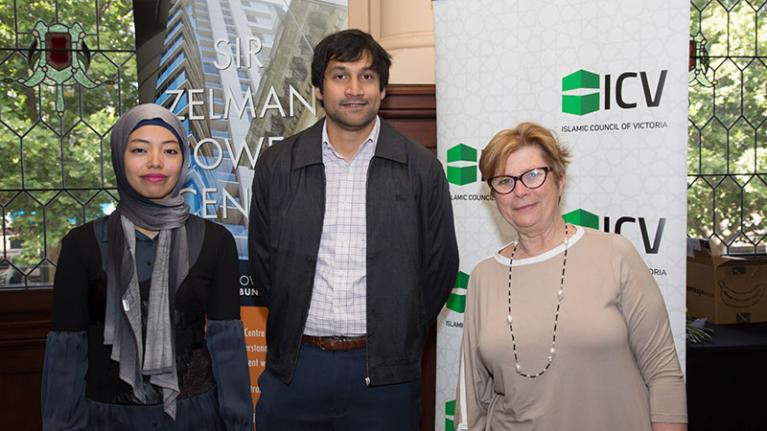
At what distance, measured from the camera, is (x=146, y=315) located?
163 centimetres

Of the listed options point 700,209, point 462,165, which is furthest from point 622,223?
point 700,209

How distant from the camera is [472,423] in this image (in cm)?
159

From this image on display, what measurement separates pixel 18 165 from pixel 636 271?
3103mm

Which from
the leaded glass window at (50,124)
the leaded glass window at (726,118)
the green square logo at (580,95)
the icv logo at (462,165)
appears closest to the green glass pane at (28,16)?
the leaded glass window at (50,124)

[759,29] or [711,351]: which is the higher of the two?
[759,29]

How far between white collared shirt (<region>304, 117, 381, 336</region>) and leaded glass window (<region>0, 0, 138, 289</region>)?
195cm

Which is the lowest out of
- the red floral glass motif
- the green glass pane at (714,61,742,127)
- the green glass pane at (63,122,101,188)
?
the green glass pane at (63,122,101,188)

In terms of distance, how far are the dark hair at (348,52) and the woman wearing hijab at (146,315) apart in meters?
0.50

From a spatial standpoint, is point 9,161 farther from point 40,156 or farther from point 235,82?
point 235,82

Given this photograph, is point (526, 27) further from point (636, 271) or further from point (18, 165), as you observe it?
point (18, 165)

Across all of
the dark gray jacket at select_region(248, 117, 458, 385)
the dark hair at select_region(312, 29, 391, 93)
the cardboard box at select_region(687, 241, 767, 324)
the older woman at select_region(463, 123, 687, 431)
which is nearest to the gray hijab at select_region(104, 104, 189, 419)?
the dark gray jacket at select_region(248, 117, 458, 385)

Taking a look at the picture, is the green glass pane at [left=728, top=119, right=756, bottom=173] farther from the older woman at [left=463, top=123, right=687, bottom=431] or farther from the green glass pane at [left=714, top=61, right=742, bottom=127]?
the older woman at [left=463, top=123, right=687, bottom=431]

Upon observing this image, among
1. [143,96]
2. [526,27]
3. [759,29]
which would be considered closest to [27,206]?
[143,96]

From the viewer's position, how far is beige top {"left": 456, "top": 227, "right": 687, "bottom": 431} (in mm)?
1421
